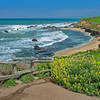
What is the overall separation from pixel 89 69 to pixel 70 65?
0.92 m

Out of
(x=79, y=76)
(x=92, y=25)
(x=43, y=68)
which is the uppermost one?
(x=79, y=76)

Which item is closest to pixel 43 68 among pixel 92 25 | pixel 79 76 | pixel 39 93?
pixel 79 76

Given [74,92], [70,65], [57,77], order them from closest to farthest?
1. [74,92]
2. [57,77]
3. [70,65]

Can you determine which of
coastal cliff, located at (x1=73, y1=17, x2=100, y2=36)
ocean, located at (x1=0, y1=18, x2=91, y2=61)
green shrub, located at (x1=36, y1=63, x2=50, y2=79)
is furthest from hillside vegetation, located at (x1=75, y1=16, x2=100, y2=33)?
green shrub, located at (x1=36, y1=63, x2=50, y2=79)

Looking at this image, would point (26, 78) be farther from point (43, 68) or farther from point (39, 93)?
point (39, 93)

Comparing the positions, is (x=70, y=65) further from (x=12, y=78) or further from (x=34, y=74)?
(x=12, y=78)

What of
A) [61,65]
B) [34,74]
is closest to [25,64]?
[34,74]

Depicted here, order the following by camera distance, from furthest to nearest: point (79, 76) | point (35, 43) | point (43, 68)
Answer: point (35, 43) < point (43, 68) < point (79, 76)

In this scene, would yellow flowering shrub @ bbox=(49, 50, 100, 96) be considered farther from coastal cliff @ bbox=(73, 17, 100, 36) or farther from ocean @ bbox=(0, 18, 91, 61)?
coastal cliff @ bbox=(73, 17, 100, 36)

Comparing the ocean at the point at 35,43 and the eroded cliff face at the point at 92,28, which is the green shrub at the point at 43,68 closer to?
the ocean at the point at 35,43

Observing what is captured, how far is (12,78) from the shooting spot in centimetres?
872

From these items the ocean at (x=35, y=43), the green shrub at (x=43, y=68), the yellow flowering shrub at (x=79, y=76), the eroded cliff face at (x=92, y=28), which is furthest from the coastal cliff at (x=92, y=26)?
the yellow flowering shrub at (x=79, y=76)

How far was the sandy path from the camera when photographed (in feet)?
23.4

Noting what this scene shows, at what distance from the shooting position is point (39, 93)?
7445 mm
